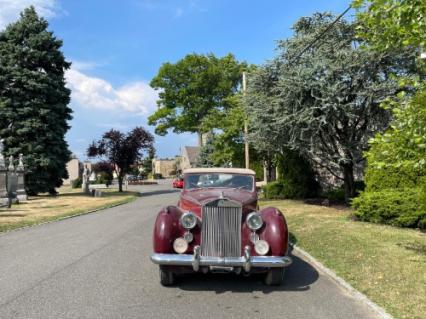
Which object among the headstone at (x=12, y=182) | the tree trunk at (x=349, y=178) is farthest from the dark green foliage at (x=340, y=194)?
the headstone at (x=12, y=182)

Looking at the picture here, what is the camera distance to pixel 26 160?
33.0m

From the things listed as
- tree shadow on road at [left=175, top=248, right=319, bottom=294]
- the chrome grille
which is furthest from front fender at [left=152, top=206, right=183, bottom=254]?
tree shadow on road at [left=175, top=248, right=319, bottom=294]

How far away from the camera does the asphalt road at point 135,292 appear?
5336mm

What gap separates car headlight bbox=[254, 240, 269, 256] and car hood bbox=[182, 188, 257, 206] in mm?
784

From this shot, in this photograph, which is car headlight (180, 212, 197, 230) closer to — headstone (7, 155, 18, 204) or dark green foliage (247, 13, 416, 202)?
dark green foliage (247, 13, 416, 202)

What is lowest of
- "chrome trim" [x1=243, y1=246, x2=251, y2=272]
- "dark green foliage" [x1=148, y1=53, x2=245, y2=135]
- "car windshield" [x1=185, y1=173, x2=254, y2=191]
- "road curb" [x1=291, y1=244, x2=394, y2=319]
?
"road curb" [x1=291, y1=244, x2=394, y2=319]

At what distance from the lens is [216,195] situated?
723 cm

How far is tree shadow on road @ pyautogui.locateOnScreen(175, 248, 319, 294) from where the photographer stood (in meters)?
6.54

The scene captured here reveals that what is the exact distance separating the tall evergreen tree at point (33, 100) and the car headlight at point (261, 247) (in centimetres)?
2974

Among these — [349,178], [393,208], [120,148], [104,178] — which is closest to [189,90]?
[120,148]

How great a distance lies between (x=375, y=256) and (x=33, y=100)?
31.8 metres

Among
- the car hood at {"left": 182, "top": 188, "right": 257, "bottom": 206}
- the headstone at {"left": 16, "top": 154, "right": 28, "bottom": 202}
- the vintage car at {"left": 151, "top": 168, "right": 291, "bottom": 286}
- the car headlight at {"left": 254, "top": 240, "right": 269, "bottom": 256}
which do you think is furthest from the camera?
the headstone at {"left": 16, "top": 154, "right": 28, "bottom": 202}

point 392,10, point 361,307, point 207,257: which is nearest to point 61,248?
point 207,257

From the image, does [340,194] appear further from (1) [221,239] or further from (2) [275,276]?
(1) [221,239]
